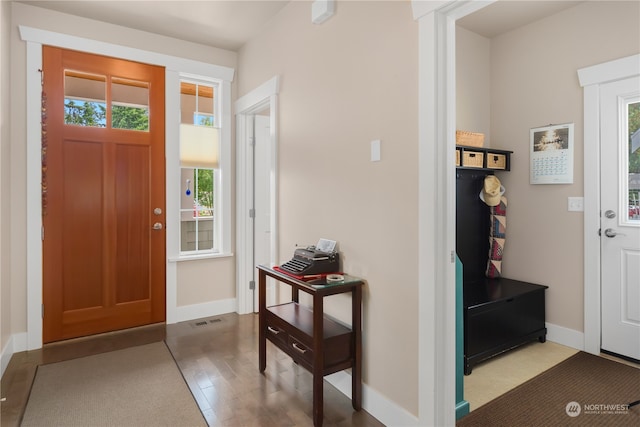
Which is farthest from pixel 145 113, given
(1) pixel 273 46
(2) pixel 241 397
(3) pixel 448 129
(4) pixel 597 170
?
(4) pixel 597 170

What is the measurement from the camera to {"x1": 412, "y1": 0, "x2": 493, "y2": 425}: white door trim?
5.85 feet

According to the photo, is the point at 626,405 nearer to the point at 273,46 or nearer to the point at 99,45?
the point at 273,46

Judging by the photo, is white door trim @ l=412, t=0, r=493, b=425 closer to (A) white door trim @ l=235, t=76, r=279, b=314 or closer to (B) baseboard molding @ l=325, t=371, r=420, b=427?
(B) baseboard molding @ l=325, t=371, r=420, b=427

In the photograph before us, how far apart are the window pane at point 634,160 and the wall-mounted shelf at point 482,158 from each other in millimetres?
863

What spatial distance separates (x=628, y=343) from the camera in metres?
2.77

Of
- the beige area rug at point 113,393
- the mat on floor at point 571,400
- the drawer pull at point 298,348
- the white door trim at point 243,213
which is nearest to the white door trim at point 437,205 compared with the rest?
the mat on floor at point 571,400

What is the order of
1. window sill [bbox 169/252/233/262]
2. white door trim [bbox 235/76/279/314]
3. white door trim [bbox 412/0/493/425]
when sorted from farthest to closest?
white door trim [bbox 235/76/279/314] < window sill [bbox 169/252/233/262] < white door trim [bbox 412/0/493/425]

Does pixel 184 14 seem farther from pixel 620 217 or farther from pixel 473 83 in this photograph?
pixel 620 217

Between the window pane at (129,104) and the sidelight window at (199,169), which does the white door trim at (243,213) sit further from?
the window pane at (129,104)

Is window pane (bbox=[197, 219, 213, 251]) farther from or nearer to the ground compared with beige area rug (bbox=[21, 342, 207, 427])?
farther from the ground

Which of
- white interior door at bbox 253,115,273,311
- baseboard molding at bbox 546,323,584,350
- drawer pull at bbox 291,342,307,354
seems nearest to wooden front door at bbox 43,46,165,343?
white interior door at bbox 253,115,273,311

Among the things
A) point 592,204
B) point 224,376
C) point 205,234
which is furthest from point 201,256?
point 592,204

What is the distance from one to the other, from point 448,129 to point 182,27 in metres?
2.72

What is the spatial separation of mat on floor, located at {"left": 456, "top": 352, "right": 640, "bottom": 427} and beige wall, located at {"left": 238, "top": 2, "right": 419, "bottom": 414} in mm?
614
